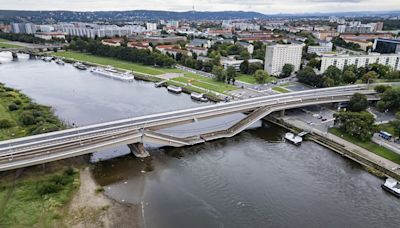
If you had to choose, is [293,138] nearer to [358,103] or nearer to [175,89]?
[358,103]

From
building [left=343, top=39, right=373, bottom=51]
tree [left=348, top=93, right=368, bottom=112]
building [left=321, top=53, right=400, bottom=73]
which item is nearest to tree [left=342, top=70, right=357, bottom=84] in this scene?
building [left=321, top=53, right=400, bottom=73]

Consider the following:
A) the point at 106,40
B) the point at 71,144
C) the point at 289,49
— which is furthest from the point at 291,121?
the point at 106,40

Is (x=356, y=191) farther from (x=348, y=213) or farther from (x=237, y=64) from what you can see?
(x=237, y=64)

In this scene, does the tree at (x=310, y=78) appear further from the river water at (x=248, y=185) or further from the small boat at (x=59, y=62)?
the small boat at (x=59, y=62)

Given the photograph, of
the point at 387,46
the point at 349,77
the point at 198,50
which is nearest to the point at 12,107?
the point at 198,50

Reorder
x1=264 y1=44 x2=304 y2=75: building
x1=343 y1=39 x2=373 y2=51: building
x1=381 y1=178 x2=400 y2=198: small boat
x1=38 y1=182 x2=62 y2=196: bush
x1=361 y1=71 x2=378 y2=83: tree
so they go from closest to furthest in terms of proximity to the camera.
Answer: x1=38 y1=182 x2=62 y2=196: bush
x1=381 y1=178 x2=400 y2=198: small boat
x1=361 y1=71 x2=378 y2=83: tree
x1=264 y1=44 x2=304 y2=75: building
x1=343 y1=39 x2=373 y2=51: building

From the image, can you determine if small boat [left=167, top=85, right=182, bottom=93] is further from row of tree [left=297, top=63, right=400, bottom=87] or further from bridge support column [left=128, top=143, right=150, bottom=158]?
bridge support column [left=128, top=143, right=150, bottom=158]

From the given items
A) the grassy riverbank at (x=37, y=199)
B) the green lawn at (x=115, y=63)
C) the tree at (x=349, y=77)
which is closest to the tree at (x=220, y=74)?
the green lawn at (x=115, y=63)
